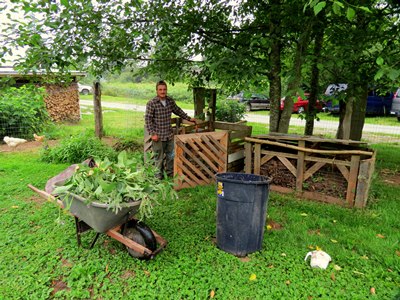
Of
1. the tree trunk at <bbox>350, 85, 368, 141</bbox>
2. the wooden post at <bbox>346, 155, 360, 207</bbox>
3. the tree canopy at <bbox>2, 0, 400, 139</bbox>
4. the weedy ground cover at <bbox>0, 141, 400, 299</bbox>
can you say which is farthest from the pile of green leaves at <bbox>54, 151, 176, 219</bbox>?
the tree trunk at <bbox>350, 85, 368, 141</bbox>

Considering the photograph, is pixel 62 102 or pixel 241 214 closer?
pixel 241 214

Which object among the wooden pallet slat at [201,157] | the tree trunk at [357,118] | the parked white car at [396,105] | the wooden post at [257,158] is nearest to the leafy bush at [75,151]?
the wooden pallet slat at [201,157]

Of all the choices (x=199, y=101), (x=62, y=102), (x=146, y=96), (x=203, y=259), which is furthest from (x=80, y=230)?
(x=146, y=96)

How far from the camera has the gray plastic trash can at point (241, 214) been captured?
131 inches

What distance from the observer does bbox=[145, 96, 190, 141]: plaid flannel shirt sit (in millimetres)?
5559

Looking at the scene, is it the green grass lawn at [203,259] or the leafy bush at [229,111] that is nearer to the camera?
the green grass lawn at [203,259]

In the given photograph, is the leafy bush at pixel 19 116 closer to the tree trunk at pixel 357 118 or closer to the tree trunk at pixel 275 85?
the tree trunk at pixel 275 85

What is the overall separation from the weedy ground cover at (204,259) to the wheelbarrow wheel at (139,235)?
0.11 metres

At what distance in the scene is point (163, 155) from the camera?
5.89m

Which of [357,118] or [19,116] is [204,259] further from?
[19,116]

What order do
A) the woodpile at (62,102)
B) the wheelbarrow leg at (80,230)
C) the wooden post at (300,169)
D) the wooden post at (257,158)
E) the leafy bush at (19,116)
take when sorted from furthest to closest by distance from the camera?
the woodpile at (62,102)
the leafy bush at (19,116)
the wooden post at (257,158)
the wooden post at (300,169)
the wheelbarrow leg at (80,230)

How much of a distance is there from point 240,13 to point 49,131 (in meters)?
7.71

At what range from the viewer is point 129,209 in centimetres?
312

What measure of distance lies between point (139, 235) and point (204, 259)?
0.74 meters
